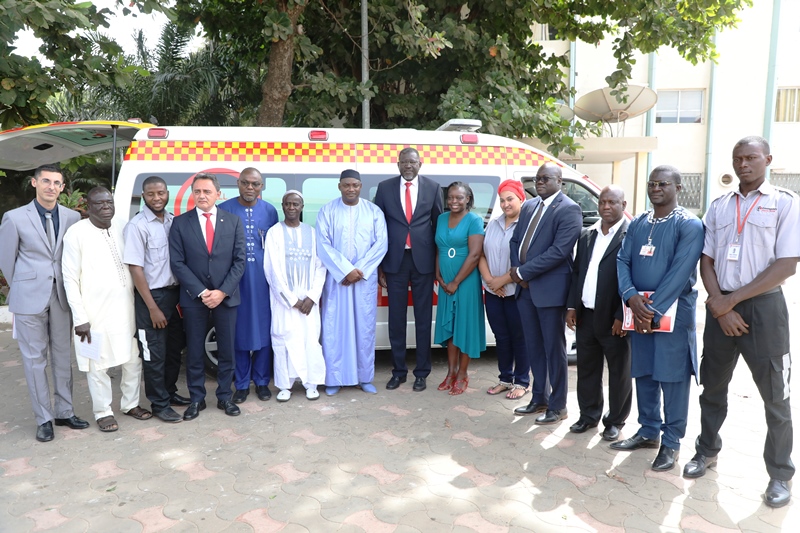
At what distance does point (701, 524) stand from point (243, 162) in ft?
14.1

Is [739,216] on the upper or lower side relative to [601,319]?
upper

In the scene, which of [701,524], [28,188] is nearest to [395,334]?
[701,524]

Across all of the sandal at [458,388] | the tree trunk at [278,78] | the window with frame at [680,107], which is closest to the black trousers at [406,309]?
the sandal at [458,388]

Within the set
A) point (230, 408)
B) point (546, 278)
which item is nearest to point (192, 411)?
point (230, 408)

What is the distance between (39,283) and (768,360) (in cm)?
465

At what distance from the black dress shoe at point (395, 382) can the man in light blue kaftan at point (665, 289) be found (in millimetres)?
2184

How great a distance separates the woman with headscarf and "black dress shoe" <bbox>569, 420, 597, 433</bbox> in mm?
767

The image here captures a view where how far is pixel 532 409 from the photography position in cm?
477

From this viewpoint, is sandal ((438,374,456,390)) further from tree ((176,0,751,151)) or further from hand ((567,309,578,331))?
tree ((176,0,751,151))

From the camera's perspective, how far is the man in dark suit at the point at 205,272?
4.57 meters

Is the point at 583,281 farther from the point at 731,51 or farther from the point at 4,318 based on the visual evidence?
the point at 731,51

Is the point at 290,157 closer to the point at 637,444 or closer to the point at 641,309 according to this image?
the point at 641,309

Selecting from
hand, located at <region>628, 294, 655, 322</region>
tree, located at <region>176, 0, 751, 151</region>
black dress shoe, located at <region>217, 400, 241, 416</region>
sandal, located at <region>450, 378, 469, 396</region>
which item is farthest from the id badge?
tree, located at <region>176, 0, 751, 151</region>

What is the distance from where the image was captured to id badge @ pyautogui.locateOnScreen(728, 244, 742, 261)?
10.8 ft
